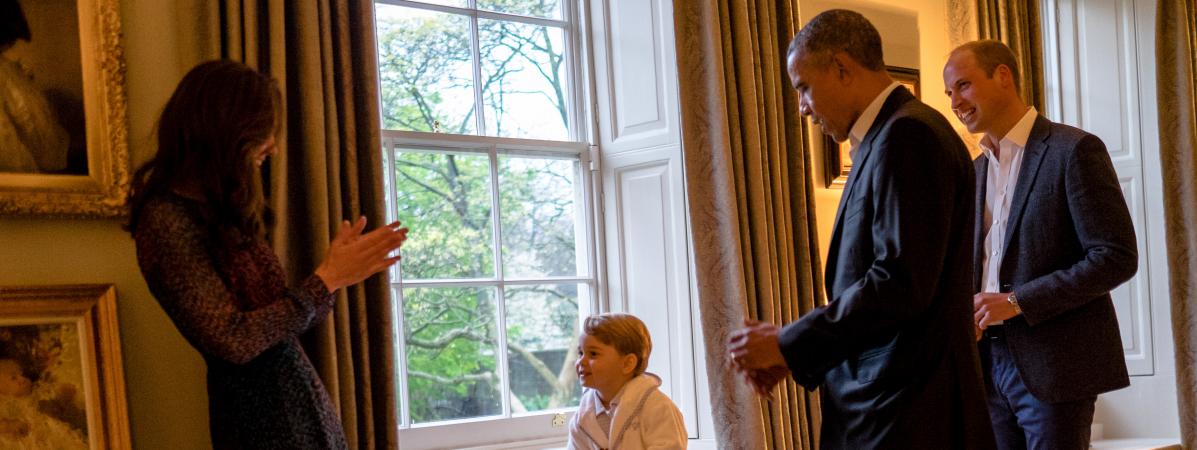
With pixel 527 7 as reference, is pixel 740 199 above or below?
below

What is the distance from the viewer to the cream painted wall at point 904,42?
13.7 feet

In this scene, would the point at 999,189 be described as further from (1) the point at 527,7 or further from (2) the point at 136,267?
(2) the point at 136,267

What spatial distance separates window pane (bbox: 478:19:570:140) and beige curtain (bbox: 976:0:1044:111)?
201 centimetres

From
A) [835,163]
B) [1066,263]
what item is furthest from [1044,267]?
[835,163]

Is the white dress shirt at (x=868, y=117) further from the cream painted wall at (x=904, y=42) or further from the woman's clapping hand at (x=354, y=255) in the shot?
the cream painted wall at (x=904, y=42)

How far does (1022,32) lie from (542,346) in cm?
282

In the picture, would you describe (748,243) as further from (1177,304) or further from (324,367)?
(1177,304)

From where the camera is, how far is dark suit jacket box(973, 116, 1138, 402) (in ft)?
8.41

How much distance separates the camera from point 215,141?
6.42ft

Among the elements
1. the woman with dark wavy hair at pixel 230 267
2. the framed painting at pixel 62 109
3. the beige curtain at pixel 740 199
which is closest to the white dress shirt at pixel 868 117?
the woman with dark wavy hair at pixel 230 267

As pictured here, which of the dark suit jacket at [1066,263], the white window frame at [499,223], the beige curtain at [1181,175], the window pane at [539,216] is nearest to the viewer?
the dark suit jacket at [1066,263]

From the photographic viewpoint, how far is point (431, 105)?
3.46 m

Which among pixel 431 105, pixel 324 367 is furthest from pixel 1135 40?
pixel 324 367

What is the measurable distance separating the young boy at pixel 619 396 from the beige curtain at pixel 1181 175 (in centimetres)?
309
